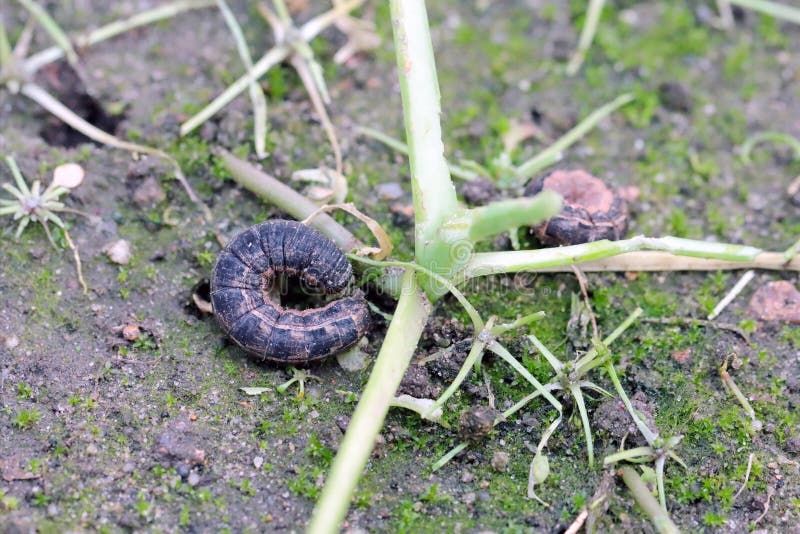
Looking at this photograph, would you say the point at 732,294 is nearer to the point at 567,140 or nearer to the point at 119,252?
the point at 567,140

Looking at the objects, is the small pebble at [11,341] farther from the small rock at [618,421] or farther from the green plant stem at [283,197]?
the small rock at [618,421]

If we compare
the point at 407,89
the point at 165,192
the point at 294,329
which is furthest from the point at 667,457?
the point at 165,192

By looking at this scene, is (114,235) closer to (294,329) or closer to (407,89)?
(294,329)

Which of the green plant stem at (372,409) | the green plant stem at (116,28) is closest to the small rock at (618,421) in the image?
the green plant stem at (372,409)

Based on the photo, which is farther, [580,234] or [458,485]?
[580,234]

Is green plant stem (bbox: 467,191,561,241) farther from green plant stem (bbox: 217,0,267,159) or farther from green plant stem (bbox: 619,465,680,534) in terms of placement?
green plant stem (bbox: 217,0,267,159)
